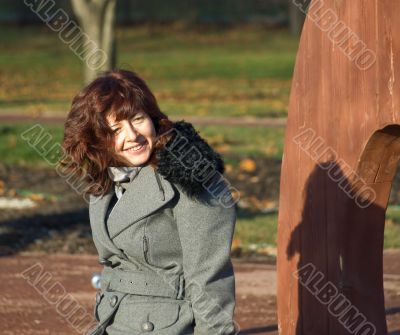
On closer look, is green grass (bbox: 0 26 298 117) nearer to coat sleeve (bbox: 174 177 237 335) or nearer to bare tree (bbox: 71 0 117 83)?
bare tree (bbox: 71 0 117 83)

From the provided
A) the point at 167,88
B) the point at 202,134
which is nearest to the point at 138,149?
the point at 202,134

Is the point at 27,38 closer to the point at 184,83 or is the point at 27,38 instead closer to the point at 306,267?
the point at 184,83

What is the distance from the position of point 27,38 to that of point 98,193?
43.3m

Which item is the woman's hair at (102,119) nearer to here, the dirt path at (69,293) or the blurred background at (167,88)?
the blurred background at (167,88)

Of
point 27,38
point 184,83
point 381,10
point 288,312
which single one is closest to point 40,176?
point 288,312

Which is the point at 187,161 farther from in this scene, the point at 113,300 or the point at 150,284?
the point at 113,300

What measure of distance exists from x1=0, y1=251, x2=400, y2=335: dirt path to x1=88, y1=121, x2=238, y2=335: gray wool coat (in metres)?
2.85

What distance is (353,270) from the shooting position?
506cm

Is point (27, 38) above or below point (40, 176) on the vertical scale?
below

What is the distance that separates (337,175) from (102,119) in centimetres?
163

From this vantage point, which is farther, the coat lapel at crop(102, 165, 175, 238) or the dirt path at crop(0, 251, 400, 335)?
the dirt path at crop(0, 251, 400, 335)

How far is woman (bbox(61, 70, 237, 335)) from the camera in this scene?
347 centimetres

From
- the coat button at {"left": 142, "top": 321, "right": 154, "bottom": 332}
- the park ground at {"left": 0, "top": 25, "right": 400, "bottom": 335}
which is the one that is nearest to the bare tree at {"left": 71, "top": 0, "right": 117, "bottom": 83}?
the park ground at {"left": 0, "top": 25, "right": 400, "bottom": 335}

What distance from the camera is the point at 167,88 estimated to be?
27.2 meters
